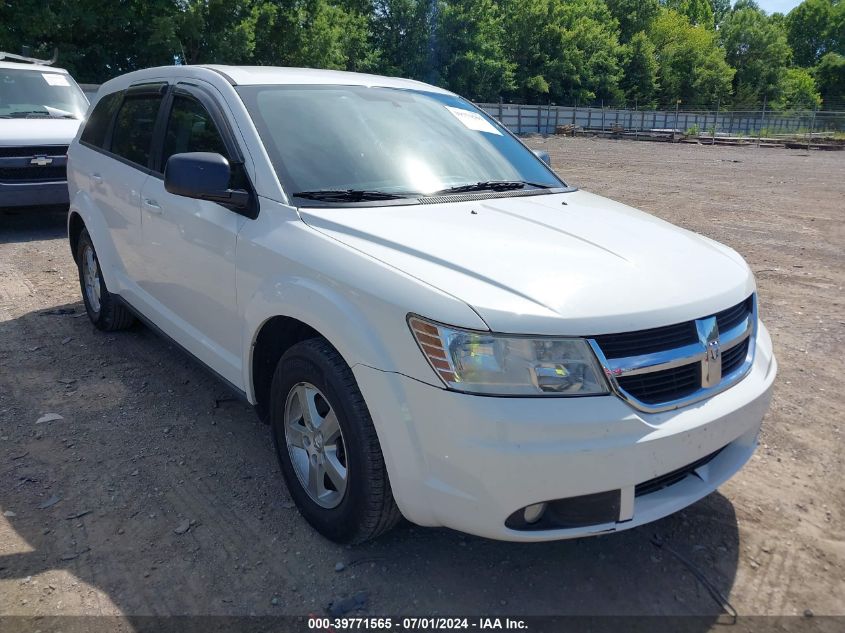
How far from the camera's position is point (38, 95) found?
9422 millimetres

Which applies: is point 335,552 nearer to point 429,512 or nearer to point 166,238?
point 429,512

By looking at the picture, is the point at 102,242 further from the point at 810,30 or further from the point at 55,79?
the point at 810,30

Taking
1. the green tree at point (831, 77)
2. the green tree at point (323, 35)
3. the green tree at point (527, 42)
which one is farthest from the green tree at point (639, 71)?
the green tree at point (831, 77)

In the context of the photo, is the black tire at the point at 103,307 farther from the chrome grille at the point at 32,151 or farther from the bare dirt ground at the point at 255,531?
the chrome grille at the point at 32,151

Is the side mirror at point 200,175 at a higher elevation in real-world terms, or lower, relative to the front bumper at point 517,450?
higher

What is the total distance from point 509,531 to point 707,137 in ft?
136

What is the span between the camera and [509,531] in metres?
2.16

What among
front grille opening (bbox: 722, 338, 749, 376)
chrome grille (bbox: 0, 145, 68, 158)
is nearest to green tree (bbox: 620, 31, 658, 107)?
chrome grille (bbox: 0, 145, 68, 158)

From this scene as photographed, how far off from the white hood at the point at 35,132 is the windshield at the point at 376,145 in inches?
241

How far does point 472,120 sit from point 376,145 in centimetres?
88

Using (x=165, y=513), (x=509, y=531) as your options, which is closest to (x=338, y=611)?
(x=509, y=531)

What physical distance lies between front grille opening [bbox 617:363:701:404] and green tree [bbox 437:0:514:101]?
49092mm

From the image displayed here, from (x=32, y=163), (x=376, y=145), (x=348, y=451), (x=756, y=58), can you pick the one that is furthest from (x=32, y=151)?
(x=756, y=58)

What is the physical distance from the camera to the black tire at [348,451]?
237 centimetres
